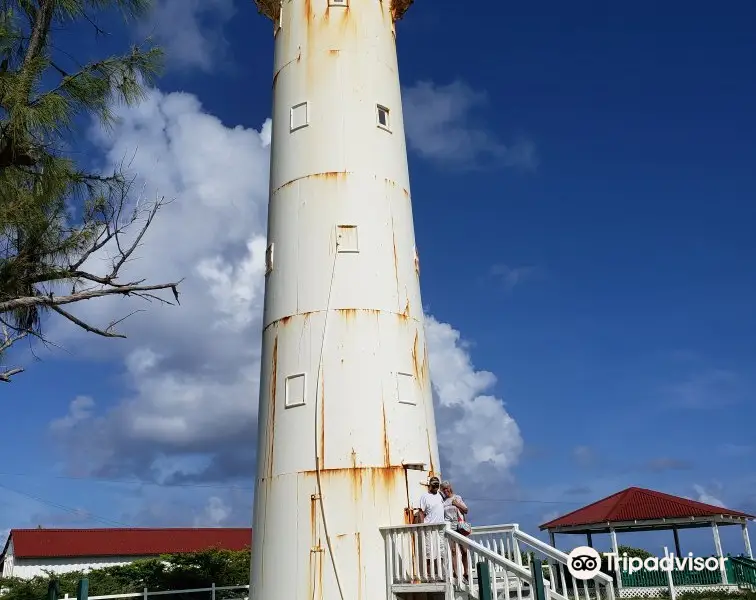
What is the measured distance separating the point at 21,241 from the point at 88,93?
2.11 meters

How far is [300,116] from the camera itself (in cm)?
1377

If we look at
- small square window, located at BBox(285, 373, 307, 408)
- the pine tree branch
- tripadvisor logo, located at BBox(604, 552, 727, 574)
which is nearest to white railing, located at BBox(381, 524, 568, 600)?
small square window, located at BBox(285, 373, 307, 408)

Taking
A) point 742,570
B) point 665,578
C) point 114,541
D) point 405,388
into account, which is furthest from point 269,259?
point 114,541

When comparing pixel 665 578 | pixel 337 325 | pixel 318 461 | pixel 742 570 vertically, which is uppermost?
pixel 337 325

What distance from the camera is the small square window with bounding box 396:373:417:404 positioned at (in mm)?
11930

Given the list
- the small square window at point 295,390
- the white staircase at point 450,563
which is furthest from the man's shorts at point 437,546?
the small square window at point 295,390

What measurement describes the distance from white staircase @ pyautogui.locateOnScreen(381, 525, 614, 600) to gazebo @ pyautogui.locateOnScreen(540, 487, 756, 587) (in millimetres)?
17009

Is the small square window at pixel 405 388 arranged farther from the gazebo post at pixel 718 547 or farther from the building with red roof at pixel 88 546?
the building with red roof at pixel 88 546

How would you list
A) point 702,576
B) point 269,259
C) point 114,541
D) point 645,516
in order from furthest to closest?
point 114,541, point 645,516, point 702,576, point 269,259

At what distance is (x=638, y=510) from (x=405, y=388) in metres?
18.2

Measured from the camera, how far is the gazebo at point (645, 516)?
2597 centimetres

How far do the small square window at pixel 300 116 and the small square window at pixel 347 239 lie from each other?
230 centimetres

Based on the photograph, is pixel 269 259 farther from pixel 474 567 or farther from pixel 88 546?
pixel 88 546

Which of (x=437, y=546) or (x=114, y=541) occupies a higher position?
(x=114, y=541)
